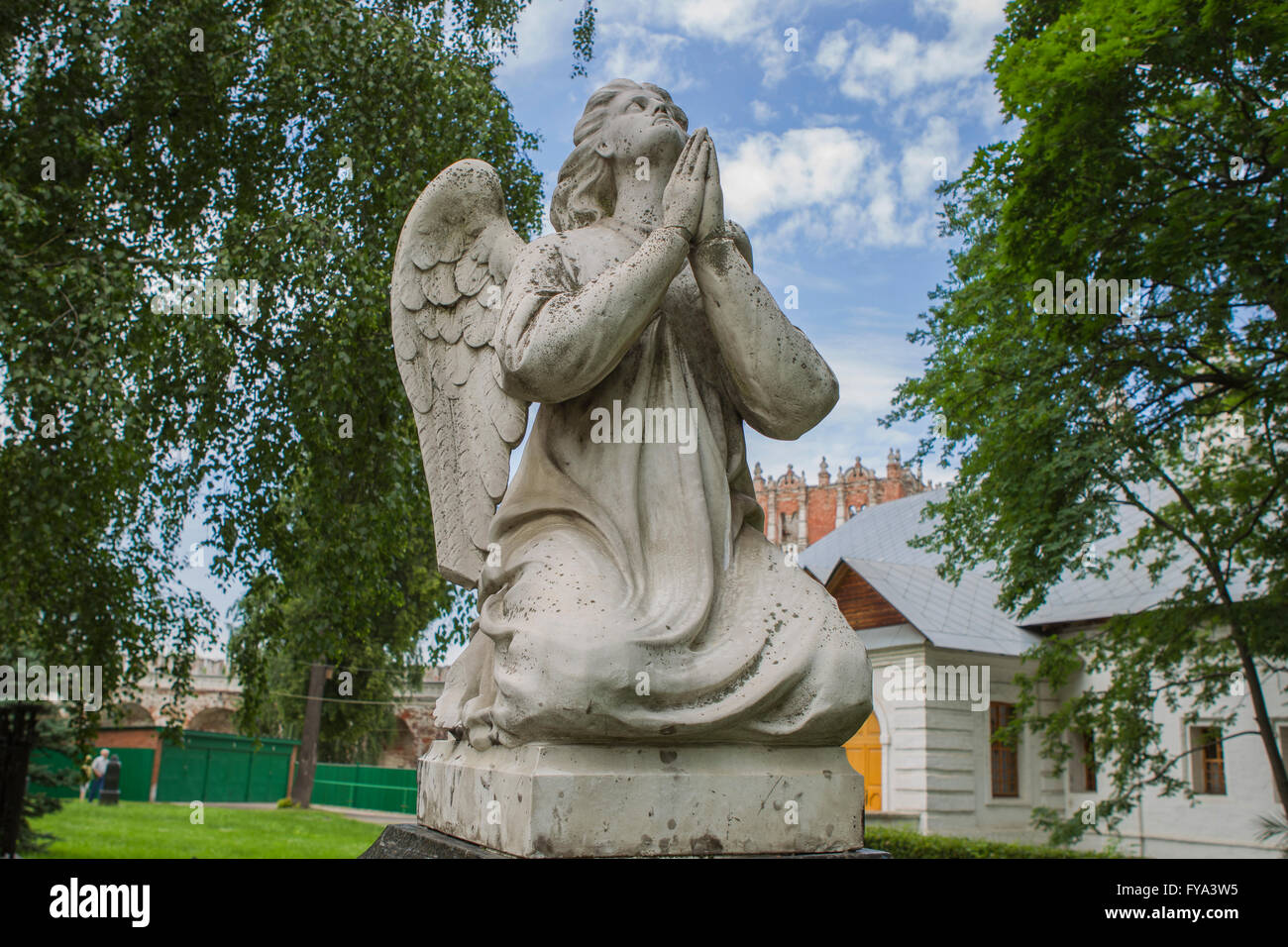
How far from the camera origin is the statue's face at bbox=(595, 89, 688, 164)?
114 inches

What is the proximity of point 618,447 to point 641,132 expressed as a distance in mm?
881

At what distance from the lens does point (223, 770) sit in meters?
26.0

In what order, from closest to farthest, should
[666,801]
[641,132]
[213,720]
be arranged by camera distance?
[666,801], [641,132], [213,720]

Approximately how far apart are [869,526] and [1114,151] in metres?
18.6

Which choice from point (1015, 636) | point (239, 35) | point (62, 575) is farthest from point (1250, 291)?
point (1015, 636)

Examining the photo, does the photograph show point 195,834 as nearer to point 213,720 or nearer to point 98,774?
point 98,774

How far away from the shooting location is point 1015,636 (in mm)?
20266

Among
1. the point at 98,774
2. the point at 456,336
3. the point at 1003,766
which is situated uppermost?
the point at 456,336

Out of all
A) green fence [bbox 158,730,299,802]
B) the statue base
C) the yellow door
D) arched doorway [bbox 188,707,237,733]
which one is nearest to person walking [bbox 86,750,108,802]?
green fence [bbox 158,730,299,802]

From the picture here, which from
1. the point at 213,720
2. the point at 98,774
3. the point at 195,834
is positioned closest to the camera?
the point at 195,834

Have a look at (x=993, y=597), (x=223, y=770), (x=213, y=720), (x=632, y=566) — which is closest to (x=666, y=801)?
(x=632, y=566)


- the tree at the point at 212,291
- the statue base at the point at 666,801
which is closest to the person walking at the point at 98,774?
the tree at the point at 212,291

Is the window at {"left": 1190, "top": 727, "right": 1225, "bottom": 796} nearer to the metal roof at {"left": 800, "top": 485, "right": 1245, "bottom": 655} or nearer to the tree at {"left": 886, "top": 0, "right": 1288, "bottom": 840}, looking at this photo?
the metal roof at {"left": 800, "top": 485, "right": 1245, "bottom": 655}
